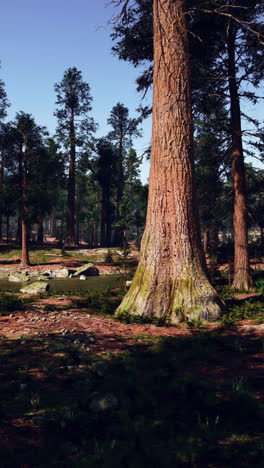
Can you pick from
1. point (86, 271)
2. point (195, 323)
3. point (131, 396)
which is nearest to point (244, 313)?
point (195, 323)

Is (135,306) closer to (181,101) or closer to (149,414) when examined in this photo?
(149,414)

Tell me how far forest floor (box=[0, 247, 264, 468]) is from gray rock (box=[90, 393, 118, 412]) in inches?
0.4

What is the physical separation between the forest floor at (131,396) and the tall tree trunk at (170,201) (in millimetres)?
1003

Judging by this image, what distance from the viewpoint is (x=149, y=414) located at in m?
3.16

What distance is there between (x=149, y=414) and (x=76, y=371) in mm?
1504

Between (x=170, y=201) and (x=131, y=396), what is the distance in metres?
5.02

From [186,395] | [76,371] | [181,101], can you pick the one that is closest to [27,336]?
[76,371]

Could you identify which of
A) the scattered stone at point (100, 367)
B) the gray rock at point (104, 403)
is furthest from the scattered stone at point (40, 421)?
the scattered stone at point (100, 367)

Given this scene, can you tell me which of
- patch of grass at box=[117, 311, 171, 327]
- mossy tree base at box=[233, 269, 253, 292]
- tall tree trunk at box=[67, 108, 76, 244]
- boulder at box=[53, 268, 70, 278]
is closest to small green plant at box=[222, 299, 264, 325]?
patch of grass at box=[117, 311, 171, 327]

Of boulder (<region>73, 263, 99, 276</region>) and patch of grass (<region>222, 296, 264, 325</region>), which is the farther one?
boulder (<region>73, 263, 99, 276</region>)

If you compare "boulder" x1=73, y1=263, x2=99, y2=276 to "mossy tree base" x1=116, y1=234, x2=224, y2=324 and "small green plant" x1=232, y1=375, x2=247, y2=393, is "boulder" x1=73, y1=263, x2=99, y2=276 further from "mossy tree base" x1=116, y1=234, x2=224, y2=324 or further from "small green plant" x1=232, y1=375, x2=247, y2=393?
"small green plant" x1=232, y1=375, x2=247, y2=393

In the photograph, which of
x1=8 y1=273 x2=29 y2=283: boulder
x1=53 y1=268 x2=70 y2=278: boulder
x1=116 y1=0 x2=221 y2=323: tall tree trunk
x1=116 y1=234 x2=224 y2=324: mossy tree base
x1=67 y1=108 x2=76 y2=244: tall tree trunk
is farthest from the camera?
x1=67 y1=108 x2=76 y2=244: tall tree trunk

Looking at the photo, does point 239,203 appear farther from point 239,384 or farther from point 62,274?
point 62,274

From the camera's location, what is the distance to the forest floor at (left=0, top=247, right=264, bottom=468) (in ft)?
8.35
